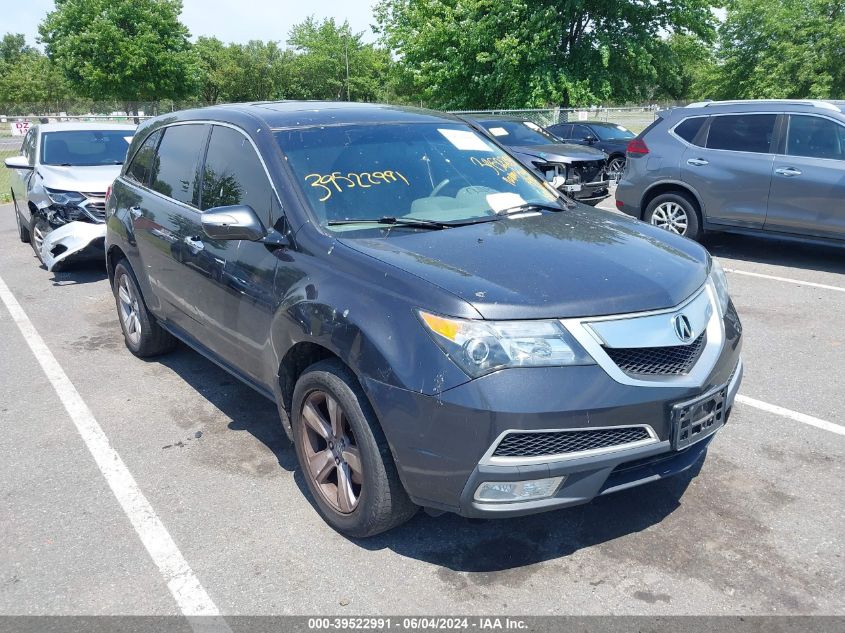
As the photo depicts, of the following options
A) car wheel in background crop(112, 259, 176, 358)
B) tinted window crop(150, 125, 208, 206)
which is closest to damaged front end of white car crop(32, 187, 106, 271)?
car wheel in background crop(112, 259, 176, 358)

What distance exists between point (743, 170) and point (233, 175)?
6.45m

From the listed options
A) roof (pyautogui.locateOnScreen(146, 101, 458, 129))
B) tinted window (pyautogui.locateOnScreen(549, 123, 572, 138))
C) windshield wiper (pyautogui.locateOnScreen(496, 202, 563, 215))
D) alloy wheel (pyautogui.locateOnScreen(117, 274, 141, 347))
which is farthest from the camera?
tinted window (pyautogui.locateOnScreen(549, 123, 572, 138))

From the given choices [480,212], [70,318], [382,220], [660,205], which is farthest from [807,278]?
[70,318]

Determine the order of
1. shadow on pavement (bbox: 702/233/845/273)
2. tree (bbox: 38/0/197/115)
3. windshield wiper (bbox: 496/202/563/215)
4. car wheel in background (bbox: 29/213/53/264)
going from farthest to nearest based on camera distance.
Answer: tree (bbox: 38/0/197/115), car wheel in background (bbox: 29/213/53/264), shadow on pavement (bbox: 702/233/845/273), windshield wiper (bbox: 496/202/563/215)

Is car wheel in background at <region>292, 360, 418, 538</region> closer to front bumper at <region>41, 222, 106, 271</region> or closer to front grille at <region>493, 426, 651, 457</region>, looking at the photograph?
front grille at <region>493, 426, 651, 457</region>

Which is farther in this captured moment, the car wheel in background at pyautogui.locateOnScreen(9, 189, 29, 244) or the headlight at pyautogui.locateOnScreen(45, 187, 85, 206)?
the car wheel in background at pyautogui.locateOnScreen(9, 189, 29, 244)

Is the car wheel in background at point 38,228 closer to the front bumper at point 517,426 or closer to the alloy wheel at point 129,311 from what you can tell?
the alloy wheel at point 129,311

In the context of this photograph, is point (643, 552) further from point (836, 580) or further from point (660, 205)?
point (660, 205)

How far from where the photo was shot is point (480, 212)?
384cm

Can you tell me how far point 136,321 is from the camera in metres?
5.67

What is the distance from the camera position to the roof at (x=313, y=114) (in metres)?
Answer: 4.04

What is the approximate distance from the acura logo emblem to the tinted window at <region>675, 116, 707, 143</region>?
6733 mm

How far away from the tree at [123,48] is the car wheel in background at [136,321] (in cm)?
3898

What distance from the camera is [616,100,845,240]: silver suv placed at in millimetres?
7848
